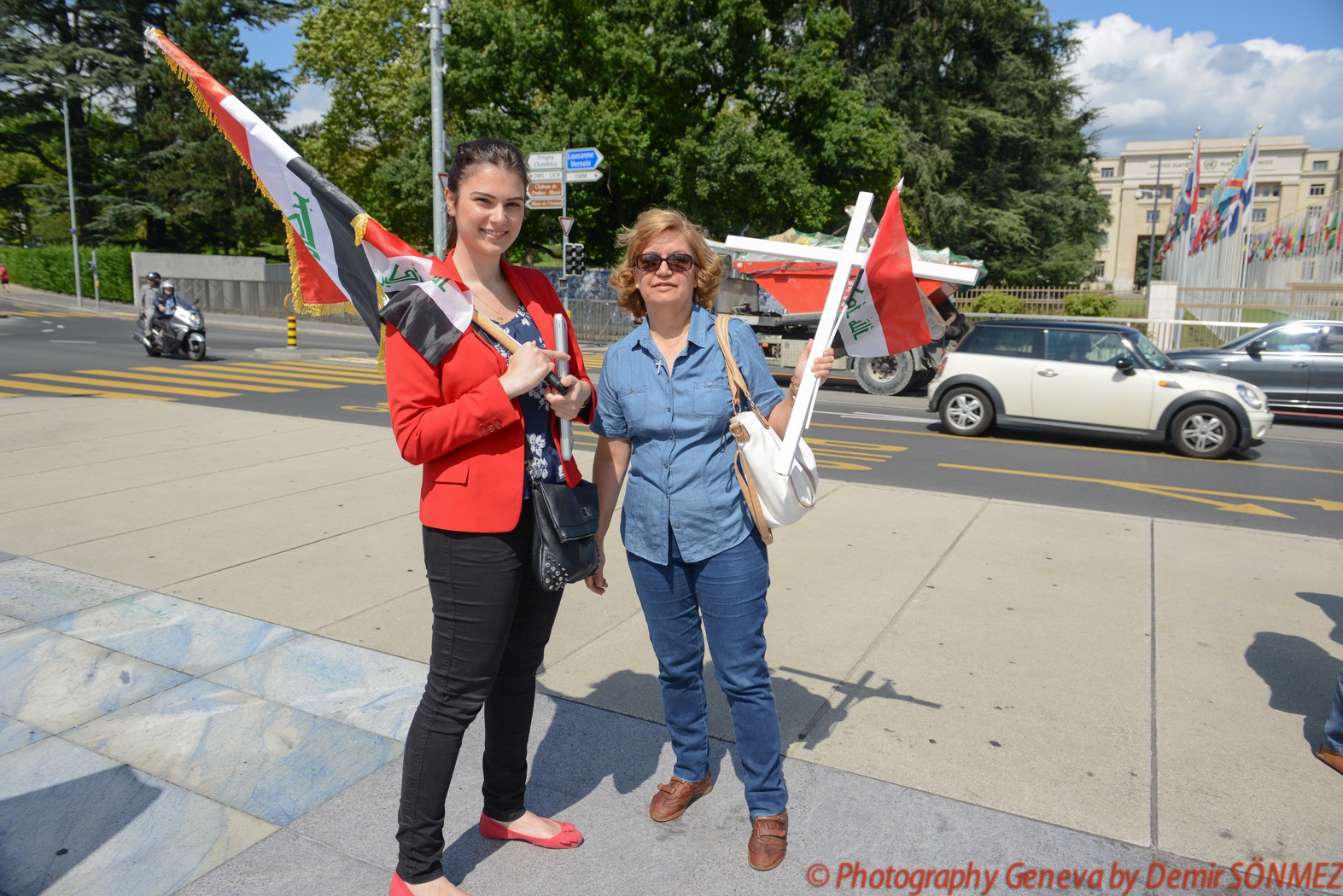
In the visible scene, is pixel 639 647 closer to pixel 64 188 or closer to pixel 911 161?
pixel 911 161

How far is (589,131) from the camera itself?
26.3m

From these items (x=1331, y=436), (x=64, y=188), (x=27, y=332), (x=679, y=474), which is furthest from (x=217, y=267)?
(x=679, y=474)

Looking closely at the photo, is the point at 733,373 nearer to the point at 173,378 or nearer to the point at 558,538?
the point at 558,538

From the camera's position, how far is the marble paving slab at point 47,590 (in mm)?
4566

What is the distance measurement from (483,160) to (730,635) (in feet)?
4.73

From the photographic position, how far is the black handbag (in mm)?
2389

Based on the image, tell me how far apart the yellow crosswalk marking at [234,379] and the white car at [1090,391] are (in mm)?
9244

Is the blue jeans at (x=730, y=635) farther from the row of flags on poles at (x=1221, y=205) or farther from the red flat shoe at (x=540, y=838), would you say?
the row of flags on poles at (x=1221, y=205)

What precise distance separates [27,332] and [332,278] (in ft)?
89.8

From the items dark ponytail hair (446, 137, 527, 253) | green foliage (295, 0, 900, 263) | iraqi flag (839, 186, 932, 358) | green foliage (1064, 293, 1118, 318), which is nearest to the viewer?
dark ponytail hair (446, 137, 527, 253)

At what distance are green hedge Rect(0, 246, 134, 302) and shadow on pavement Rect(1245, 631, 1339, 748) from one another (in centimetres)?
4634

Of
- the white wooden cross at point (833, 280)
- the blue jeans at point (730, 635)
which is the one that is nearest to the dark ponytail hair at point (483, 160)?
the white wooden cross at point (833, 280)

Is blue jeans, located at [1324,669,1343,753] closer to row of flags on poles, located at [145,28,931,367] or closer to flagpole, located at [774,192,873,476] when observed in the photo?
row of flags on poles, located at [145,28,931,367]

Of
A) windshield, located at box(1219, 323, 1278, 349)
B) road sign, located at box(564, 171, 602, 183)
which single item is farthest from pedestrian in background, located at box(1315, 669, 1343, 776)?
road sign, located at box(564, 171, 602, 183)
